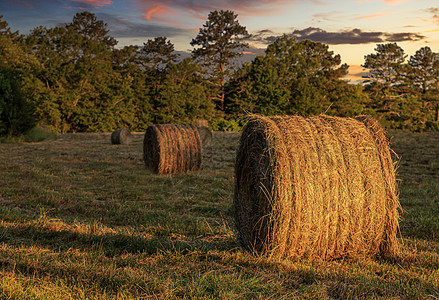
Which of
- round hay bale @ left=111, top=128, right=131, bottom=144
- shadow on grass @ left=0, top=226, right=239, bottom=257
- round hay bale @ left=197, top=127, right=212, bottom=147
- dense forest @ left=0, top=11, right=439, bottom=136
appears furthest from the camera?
dense forest @ left=0, top=11, right=439, bottom=136

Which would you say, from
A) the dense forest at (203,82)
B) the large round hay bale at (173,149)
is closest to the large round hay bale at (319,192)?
the large round hay bale at (173,149)

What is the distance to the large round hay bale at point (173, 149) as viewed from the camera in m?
12.7

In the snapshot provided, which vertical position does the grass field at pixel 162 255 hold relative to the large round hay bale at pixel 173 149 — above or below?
below

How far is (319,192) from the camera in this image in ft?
16.0

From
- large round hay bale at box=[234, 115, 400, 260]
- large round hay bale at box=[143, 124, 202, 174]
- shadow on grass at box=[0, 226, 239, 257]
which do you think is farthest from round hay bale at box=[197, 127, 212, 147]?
large round hay bale at box=[234, 115, 400, 260]

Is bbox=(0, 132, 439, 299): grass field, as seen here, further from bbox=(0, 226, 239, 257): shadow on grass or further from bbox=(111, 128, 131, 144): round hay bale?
bbox=(111, 128, 131, 144): round hay bale

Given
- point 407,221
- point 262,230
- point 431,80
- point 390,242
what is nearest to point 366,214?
point 390,242

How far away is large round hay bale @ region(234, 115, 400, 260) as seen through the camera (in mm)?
4812

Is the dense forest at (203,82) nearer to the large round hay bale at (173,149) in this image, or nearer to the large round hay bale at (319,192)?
the large round hay bale at (173,149)

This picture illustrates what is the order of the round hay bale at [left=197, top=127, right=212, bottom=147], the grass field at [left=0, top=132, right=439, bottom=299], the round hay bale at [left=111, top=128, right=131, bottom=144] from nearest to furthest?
the grass field at [left=0, top=132, right=439, bottom=299], the round hay bale at [left=197, top=127, right=212, bottom=147], the round hay bale at [left=111, top=128, right=131, bottom=144]

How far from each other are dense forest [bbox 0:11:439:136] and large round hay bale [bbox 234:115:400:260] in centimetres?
3702

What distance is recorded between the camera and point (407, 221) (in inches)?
276

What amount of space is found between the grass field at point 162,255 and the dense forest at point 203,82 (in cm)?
3441

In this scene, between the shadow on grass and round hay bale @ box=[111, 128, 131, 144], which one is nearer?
the shadow on grass
